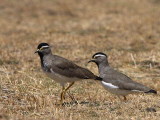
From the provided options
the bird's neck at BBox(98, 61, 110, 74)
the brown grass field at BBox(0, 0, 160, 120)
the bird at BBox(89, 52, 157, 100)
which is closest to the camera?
the brown grass field at BBox(0, 0, 160, 120)

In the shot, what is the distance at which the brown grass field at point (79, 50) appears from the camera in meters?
11.1

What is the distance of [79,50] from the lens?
1928cm

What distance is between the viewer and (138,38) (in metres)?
21.4

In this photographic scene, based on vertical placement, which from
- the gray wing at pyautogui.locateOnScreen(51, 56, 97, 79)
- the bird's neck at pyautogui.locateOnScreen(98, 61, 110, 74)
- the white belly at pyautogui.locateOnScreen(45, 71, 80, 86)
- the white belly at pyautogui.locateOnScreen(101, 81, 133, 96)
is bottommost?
the white belly at pyautogui.locateOnScreen(101, 81, 133, 96)

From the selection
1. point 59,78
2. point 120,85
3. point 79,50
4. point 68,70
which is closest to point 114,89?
point 120,85

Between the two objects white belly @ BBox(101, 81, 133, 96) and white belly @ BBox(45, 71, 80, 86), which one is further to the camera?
white belly @ BBox(101, 81, 133, 96)

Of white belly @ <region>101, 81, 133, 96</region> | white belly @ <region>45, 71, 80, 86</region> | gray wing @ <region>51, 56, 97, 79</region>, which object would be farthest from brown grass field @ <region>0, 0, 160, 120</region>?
gray wing @ <region>51, 56, 97, 79</region>

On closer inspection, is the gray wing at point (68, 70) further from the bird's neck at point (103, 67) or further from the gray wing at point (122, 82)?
the bird's neck at point (103, 67)

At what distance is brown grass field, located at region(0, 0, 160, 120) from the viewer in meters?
11.1

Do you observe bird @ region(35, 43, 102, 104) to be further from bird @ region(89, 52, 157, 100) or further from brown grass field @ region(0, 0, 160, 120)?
brown grass field @ region(0, 0, 160, 120)

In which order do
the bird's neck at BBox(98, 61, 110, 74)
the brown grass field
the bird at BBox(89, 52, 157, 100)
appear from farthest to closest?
the bird's neck at BBox(98, 61, 110, 74) → the bird at BBox(89, 52, 157, 100) → the brown grass field

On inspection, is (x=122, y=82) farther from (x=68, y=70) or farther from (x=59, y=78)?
(x=59, y=78)

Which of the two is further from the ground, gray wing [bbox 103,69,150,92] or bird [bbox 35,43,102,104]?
bird [bbox 35,43,102,104]

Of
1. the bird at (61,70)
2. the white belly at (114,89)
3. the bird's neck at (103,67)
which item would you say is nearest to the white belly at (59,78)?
the bird at (61,70)
